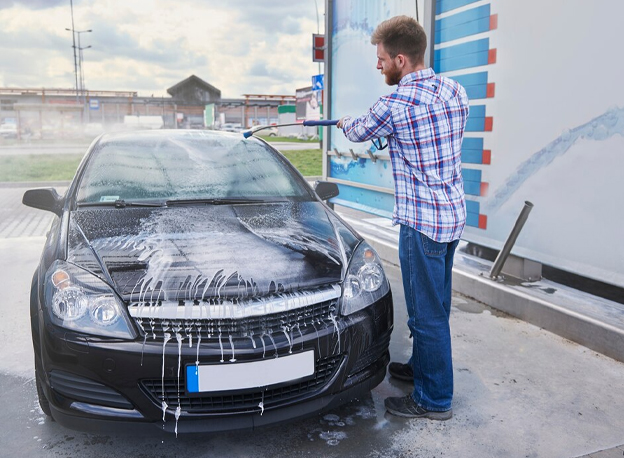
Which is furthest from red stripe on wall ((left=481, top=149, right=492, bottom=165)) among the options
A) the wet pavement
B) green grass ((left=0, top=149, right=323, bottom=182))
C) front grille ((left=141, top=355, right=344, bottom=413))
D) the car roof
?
green grass ((left=0, top=149, right=323, bottom=182))

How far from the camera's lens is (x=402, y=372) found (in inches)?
126

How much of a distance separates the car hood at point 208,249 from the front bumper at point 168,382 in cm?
20

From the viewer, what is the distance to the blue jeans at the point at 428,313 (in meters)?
2.64

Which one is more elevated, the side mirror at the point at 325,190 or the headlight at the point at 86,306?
the side mirror at the point at 325,190

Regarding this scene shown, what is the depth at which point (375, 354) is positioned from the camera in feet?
8.50

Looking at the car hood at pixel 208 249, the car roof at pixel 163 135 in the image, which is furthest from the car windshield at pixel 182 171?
the car hood at pixel 208 249

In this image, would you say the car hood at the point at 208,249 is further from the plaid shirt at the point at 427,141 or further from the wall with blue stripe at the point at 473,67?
the wall with blue stripe at the point at 473,67

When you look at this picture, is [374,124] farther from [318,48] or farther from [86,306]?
[318,48]

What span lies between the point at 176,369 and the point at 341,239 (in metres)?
1.04

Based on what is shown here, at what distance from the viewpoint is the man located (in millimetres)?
2539

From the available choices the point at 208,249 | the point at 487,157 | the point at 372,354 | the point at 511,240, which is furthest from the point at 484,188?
the point at 208,249

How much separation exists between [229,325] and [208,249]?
47 cm

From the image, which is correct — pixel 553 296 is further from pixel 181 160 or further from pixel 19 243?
pixel 19 243

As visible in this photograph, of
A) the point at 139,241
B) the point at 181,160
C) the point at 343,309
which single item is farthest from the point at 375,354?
the point at 181,160
